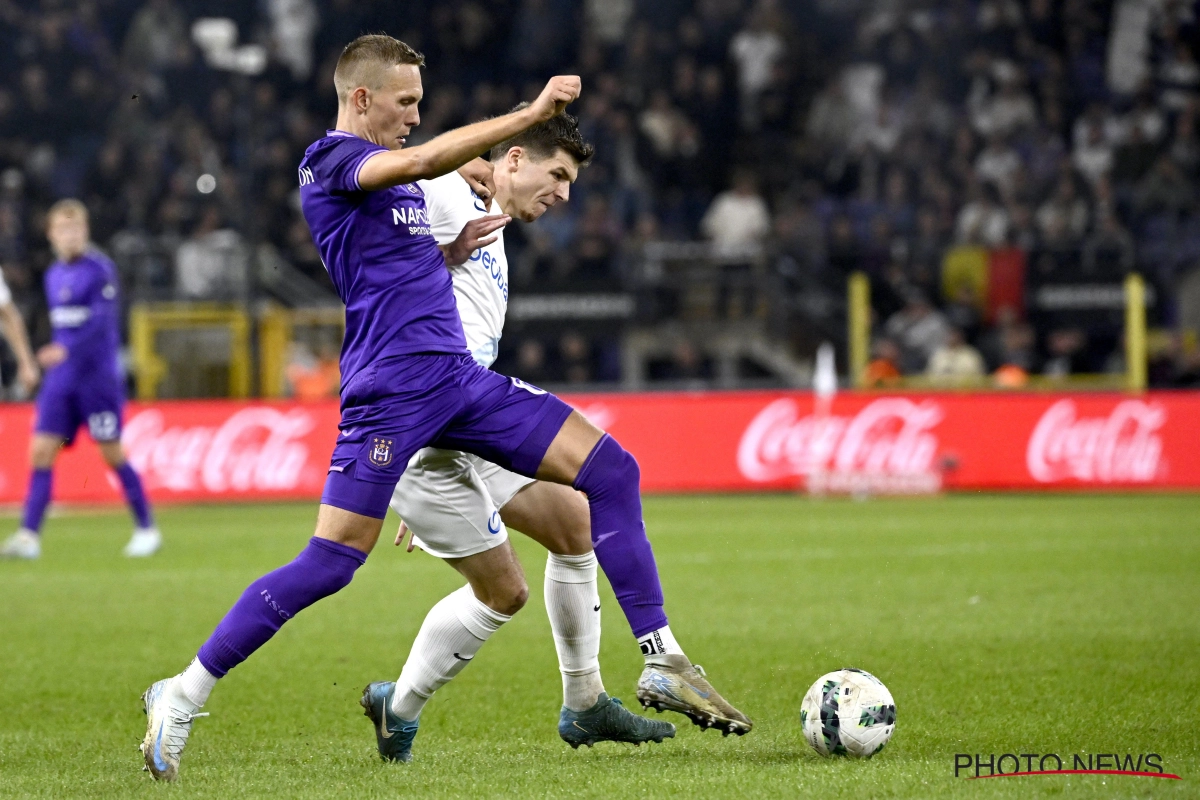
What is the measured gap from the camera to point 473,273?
16.0 ft

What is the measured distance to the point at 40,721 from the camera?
17.9ft

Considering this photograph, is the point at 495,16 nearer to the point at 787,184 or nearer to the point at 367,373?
the point at 787,184

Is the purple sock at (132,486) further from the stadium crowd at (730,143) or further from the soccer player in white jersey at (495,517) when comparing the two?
the stadium crowd at (730,143)

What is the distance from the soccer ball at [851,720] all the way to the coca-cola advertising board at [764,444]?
11.4 meters

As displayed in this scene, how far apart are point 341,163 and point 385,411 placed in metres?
0.67

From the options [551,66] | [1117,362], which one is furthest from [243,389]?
[1117,362]

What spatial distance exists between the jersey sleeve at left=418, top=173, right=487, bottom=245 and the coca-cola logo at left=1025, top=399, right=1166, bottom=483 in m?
11.8

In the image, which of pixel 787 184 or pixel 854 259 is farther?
pixel 787 184

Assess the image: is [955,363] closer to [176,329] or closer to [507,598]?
[176,329]

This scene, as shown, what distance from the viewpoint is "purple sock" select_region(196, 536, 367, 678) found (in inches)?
170

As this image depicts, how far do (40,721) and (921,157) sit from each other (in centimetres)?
1622

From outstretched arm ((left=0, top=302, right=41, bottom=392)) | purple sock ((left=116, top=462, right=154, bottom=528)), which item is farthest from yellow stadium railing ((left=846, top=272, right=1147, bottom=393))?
outstretched arm ((left=0, top=302, right=41, bottom=392))

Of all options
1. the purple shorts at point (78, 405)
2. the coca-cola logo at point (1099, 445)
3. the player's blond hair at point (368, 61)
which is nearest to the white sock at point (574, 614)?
the player's blond hair at point (368, 61)

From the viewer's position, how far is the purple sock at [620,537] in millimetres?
4484
